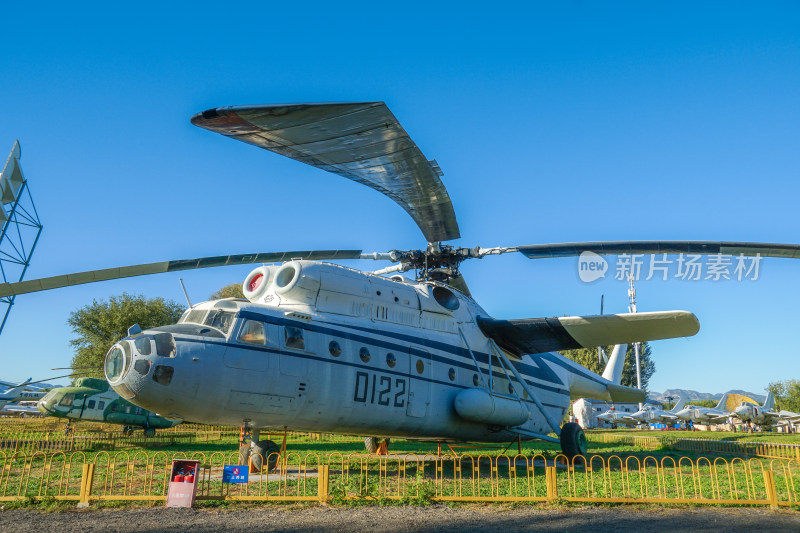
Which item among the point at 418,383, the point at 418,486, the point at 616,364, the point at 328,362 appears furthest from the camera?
the point at 616,364

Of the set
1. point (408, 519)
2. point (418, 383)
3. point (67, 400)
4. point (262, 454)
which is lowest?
point (408, 519)

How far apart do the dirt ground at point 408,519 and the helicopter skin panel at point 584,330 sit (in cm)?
560

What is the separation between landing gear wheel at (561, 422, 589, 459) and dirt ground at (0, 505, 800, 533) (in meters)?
6.45

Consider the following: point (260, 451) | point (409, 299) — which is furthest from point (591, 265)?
point (260, 451)

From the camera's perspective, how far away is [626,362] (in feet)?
252

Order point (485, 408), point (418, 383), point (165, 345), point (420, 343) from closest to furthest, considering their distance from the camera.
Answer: point (165, 345), point (418, 383), point (420, 343), point (485, 408)

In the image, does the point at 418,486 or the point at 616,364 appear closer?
the point at 418,486

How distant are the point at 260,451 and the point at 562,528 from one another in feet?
22.9

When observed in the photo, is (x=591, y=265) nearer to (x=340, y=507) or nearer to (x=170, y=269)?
(x=340, y=507)

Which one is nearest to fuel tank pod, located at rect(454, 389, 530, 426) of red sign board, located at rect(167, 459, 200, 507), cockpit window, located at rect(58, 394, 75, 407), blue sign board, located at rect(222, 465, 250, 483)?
blue sign board, located at rect(222, 465, 250, 483)

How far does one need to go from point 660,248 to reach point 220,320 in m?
9.01

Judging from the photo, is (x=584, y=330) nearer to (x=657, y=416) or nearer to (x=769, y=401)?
(x=769, y=401)

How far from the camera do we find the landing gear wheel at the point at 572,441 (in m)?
15.5

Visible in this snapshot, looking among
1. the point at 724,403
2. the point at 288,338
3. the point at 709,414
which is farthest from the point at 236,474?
the point at 724,403
